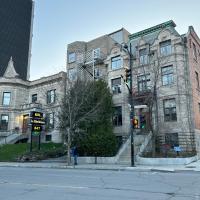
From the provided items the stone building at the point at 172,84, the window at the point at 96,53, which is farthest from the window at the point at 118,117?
the window at the point at 96,53

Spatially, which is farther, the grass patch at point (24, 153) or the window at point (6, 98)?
the window at point (6, 98)

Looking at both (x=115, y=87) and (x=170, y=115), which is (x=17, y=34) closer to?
(x=115, y=87)

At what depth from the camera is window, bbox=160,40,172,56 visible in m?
29.2

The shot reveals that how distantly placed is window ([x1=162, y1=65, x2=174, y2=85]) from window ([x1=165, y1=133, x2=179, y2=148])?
19.7 ft

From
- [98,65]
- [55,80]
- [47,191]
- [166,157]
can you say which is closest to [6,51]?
[55,80]

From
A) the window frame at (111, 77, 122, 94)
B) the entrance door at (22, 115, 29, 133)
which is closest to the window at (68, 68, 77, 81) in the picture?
the window frame at (111, 77, 122, 94)

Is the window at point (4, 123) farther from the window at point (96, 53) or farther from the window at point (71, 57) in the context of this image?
the window at point (96, 53)

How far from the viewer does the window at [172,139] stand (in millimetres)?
26484

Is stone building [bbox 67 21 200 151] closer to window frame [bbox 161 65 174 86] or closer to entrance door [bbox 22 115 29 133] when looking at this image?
window frame [bbox 161 65 174 86]

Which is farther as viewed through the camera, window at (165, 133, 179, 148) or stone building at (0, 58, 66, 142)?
stone building at (0, 58, 66, 142)

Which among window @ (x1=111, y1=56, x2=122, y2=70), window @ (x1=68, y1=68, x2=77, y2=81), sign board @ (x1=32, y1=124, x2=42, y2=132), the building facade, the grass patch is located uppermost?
the building facade

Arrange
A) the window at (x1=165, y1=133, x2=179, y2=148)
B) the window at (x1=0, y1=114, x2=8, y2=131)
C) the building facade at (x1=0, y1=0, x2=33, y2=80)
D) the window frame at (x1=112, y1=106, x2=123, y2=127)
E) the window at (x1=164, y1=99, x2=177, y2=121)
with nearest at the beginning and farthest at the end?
the window at (x1=165, y1=133, x2=179, y2=148) → the window at (x1=164, y1=99, x2=177, y2=121) → the window frame at (x1=112, y1=106, x2=123, y2=127) → the window at (x1=0, y1=114, x2=8, y2=131) → the building facade at (x1=0, y1=0, x2=33, y2=80)

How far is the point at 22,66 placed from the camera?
8362 cm

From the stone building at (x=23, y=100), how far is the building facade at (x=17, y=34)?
30761mm
